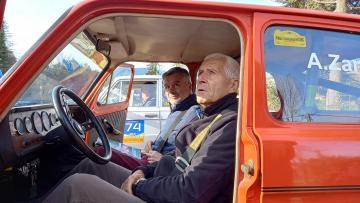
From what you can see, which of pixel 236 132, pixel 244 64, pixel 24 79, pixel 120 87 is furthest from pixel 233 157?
pixel 120 87

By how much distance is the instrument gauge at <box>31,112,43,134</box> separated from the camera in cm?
248

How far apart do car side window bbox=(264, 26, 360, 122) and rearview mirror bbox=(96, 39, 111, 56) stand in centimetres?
155

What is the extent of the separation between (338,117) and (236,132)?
0.50 m

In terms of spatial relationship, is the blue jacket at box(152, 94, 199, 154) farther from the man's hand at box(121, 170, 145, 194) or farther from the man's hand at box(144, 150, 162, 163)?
the man's hand at box(121, 170, 145, 194)

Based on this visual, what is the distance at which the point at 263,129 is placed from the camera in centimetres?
182

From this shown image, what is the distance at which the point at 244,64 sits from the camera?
1.88 m

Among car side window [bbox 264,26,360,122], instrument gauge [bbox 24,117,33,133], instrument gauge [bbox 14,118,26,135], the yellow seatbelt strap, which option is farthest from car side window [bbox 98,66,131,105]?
car side window [bbox 264,26,360,122]

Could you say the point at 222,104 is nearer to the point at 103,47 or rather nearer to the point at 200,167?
the point at 200,167

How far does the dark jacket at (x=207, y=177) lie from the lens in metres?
1.93

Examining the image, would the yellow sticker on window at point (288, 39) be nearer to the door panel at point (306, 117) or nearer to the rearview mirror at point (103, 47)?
the door panel at point (306, 117)

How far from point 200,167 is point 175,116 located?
1.87 meters

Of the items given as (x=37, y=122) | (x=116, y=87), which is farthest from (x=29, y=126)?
(x=116, y=87)

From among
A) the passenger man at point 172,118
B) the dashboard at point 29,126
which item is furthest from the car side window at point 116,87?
the dashboard at point 29,126

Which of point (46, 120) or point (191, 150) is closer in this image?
point (191, 150)
